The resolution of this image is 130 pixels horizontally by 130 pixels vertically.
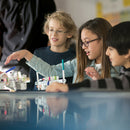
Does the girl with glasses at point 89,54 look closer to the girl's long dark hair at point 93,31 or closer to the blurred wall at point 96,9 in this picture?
the girl's long dark hair at point 93,31

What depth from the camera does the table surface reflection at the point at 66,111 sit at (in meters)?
0.42

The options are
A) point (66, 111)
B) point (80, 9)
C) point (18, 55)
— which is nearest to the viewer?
point (66, 111)

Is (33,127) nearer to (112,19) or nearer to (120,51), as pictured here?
(120,51)

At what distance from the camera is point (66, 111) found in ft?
1.55

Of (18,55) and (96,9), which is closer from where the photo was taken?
(18,55)

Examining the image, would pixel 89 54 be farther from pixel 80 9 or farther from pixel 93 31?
pixel 80 9

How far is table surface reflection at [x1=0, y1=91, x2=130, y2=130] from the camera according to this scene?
0.42 meters

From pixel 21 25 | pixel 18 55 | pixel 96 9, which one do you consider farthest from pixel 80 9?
pixel 18 55

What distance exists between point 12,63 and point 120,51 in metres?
0.82

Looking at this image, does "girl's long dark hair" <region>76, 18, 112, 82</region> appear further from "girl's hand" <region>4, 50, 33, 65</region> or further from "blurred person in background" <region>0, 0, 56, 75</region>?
"blurred person in background" <region>0, 0, 56, 75</region>

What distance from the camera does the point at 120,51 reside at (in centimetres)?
69

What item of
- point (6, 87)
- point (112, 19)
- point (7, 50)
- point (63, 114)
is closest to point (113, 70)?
point (6, 87)

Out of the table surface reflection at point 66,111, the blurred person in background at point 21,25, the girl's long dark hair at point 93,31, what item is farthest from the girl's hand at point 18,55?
the blurred person in background at point 21,25

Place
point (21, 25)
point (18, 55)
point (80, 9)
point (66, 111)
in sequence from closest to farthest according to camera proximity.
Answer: point (66, 111) < point (18, 55) < point (21, 25) < point (80, 9)
